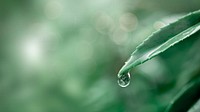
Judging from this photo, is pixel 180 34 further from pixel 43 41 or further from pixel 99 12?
pixel 43 41

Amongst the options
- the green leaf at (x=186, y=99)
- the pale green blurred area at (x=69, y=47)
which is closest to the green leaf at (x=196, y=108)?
the green leaf at (x=186, y=99)

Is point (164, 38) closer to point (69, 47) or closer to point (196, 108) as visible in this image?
point (196, 108)

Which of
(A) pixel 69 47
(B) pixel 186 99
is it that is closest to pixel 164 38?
(B) pixel 186 99

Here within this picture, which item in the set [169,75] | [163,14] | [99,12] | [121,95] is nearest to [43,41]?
[99,12]

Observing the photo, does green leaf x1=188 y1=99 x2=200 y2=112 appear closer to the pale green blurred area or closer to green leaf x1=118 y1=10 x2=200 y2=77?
green leaf x1=118 y1=10 x2=200 y2=77

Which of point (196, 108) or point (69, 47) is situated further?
point (69, 47)

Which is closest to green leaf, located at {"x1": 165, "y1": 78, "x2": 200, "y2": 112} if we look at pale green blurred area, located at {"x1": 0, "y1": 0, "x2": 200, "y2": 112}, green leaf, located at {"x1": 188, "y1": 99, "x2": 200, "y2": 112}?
green leaf, located at {"x1": 188, "y1": 99, "x2": 200, "y2": 112}
